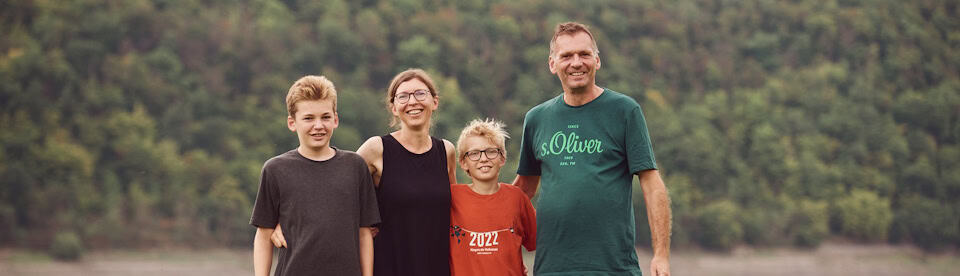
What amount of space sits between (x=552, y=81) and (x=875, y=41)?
75.0 ft

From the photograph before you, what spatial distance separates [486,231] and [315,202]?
2.74 ft

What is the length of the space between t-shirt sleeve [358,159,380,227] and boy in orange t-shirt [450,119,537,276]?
0.48m

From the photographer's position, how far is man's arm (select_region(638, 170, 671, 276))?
3787 mm

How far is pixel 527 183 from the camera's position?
14.4ft

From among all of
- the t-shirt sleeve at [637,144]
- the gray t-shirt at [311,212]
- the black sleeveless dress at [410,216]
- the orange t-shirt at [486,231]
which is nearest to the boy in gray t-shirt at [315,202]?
the gray t-shirt at [311,212]

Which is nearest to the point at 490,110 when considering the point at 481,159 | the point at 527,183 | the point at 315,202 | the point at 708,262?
the point at 708,262

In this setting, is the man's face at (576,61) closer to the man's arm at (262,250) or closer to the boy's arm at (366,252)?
the boy's arm at (366,252)

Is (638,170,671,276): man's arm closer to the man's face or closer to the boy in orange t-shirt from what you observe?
the man's face

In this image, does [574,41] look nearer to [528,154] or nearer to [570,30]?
[570,30]

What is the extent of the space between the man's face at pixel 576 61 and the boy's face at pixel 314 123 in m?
0.97

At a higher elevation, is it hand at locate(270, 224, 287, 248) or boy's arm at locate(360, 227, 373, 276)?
hand at locate(270, 224, 287, 248)

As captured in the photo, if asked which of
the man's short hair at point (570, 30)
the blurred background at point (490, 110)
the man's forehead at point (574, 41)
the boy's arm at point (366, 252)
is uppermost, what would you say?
the blurred background at point (490, 110)

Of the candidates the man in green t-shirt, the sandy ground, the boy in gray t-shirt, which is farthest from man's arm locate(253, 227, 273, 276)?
the sandy ground

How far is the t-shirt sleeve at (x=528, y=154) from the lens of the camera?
4176 mm
